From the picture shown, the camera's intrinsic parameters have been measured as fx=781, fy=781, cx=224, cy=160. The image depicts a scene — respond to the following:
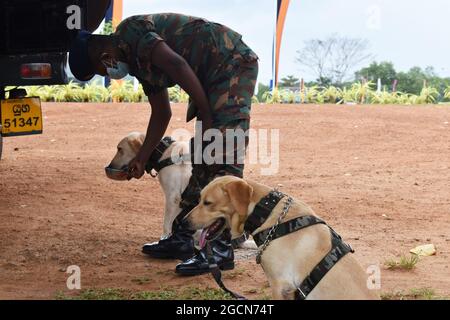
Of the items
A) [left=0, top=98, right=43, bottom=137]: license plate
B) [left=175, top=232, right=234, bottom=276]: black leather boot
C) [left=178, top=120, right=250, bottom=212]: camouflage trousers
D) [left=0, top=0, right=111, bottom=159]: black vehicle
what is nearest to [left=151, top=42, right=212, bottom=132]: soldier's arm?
[left=178, top=120, right=250, bottom=212]: camouflage trousers

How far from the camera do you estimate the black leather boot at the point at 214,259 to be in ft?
18.1

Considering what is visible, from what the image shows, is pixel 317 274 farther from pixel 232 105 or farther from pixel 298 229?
pixel 232 105

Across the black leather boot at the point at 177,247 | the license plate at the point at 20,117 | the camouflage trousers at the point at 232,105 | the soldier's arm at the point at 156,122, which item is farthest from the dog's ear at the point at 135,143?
the license plate at the point at 20,117

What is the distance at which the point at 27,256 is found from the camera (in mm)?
6195

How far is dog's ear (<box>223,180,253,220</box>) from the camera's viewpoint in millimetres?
4031

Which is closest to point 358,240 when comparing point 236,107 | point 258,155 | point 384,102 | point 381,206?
point 381,206

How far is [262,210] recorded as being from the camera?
159 inches

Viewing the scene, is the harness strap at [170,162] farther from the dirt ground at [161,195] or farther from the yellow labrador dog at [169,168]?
the dirt ground at [161,195]

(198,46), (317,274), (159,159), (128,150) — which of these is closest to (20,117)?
(128,150)

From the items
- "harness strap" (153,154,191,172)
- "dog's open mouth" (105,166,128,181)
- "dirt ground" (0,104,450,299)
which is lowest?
"dirt ground" (0,104,450,299)

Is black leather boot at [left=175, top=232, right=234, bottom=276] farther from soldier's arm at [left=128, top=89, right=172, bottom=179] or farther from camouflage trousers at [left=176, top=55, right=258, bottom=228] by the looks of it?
soldier's arm at [left=128, top=89, right=172, bottom=179]

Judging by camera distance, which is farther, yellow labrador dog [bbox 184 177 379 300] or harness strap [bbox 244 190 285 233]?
harness strap [bbox 244 190 285 233]

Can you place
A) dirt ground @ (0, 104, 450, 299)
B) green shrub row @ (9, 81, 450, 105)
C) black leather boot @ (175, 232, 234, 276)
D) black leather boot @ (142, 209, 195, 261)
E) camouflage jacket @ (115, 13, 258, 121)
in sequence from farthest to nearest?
green shrub row @ (9, 81, 450, 105) → black leather boot @ (142, 209, 195, 261) → dirt ground @ (0, 104, 450, 299) → black leather boot @ (175, 232, 234, 276) → camouflage jacket @ (115, 13, 258, 121)

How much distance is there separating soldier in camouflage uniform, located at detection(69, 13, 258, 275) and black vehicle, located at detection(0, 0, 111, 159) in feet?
7.26
